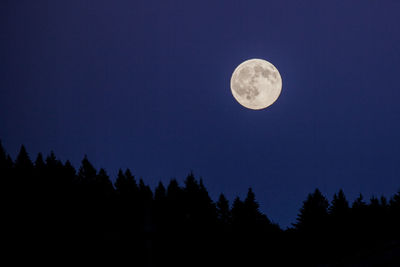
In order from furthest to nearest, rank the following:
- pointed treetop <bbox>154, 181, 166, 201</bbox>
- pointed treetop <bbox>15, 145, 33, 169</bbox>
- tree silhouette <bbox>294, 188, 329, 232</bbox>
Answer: pointed treetop <bbox>154, 181, 166, 201</bbox>
tree silhouette <bbox>294, 188, 329, 232</bbox>
pointed treetop <bbox>15, 145, 33, 169</bbox>

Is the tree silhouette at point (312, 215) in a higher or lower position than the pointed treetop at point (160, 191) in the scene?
lower

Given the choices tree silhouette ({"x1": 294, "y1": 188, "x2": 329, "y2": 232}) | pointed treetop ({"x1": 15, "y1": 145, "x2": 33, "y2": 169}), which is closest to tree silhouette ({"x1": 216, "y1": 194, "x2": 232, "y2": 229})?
tree silhouette ({"x1": 294, "y1": 188, "x2": 329, "y2": 232})

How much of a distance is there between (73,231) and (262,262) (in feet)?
92.7

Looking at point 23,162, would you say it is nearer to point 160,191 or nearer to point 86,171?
point 86,171

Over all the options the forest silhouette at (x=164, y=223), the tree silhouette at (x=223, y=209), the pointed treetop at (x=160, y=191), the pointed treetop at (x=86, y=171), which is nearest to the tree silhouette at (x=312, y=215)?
the forest silhouette at (x=164, y=223)

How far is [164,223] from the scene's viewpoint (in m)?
59.7

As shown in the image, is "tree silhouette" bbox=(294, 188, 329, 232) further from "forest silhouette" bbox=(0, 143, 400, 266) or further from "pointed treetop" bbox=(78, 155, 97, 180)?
"pointed treetop" bbox=(78, 155, 97, 180)

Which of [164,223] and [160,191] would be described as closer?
[164,223]

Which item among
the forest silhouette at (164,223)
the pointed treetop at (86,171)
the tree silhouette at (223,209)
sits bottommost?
the forest silhouette at (164,223)

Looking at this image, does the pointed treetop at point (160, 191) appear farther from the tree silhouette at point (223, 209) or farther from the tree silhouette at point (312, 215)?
the tree silhouette at point (312, 215)

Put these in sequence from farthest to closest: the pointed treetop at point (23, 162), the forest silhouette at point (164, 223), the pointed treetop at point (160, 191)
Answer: the pointed treetop at point (160, 191)
the pointed treetop at point (23, 162)
the forest silhouette at point (164, 223)

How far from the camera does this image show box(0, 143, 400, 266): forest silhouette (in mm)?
48625

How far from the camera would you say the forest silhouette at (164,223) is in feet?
160

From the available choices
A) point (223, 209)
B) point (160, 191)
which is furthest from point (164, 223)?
point (223, 209)
